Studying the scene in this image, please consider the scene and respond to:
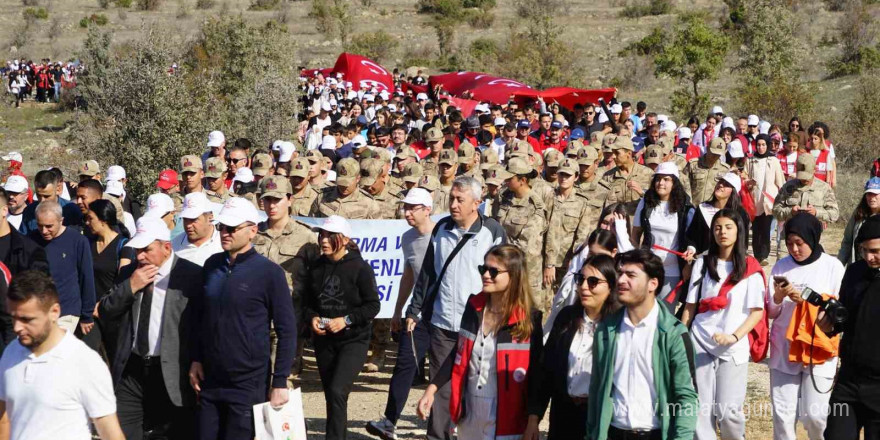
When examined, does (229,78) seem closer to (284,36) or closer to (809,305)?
(284,36)

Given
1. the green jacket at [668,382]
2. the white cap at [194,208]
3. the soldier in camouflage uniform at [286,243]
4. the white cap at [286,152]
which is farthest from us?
the white cap at [286,152]

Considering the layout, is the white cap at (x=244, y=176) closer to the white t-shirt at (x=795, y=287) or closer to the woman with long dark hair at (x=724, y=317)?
the woman with long dark hair at (x=724, y=317)

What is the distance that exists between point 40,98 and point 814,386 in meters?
A: 44.1

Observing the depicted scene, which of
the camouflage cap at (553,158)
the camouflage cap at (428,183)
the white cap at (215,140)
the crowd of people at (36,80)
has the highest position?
the crowd of people at (36,80)

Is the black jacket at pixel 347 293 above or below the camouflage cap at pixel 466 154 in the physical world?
below

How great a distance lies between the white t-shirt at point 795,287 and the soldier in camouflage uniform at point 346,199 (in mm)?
4641

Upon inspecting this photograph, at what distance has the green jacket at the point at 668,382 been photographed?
5.35m

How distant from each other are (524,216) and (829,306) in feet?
13.1

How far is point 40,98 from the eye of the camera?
151ft

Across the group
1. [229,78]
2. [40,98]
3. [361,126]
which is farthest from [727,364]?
[40,98]

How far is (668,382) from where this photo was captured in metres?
5.38

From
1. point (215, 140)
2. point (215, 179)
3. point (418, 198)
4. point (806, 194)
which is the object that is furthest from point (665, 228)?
point (215, 140)

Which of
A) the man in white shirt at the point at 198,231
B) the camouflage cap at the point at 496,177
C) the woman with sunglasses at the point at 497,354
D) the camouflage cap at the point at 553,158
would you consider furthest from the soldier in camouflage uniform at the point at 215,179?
the woman with sunglasses at the point at 497,354

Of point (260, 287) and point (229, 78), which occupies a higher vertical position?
point (229, 78)
